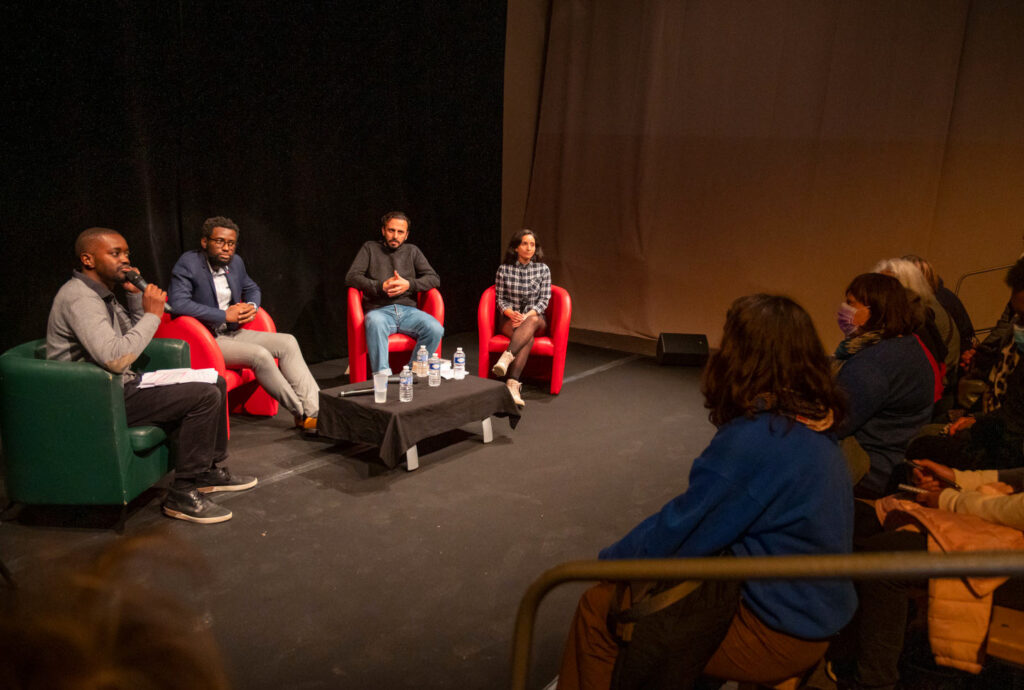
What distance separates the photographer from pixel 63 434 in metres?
2.61

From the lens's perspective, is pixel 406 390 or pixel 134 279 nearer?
pixel 134 279

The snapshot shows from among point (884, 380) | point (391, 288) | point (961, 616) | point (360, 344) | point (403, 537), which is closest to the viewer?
point (961, 616)

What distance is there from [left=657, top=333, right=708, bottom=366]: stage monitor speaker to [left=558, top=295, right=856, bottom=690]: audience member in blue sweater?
465cm

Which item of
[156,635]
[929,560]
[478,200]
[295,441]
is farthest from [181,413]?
[478,200]

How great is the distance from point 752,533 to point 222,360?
9.82 ft

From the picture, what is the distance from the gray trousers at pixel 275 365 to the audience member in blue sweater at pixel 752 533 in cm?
275

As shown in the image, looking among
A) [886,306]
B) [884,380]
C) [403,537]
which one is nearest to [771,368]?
[884,380]

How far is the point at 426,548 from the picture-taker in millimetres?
2703

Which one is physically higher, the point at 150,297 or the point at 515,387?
the point at 150,297

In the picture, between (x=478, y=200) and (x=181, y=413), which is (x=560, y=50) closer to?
(x=478, y=200)

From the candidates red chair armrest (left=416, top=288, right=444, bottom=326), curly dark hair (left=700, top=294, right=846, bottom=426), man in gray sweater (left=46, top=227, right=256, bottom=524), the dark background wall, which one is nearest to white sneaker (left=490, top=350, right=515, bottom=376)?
red chair armrest (left=416, top=288, right=444, bottom=326)

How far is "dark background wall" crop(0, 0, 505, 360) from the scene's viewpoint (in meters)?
3.72

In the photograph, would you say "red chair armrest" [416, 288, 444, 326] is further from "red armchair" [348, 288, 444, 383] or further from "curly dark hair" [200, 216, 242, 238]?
"curly dark hair" [200, 216, 242, 238]

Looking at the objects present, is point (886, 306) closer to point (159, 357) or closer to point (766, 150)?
point (159, 357)
